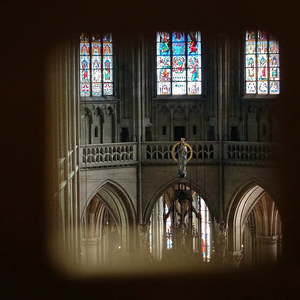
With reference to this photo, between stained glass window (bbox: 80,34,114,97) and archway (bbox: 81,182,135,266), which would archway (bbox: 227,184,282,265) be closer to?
archway (bbox: 81,182,135,266)

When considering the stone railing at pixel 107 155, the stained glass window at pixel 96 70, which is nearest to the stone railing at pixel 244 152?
the stone railing at pixel 107 155

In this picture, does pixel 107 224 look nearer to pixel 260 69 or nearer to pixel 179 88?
pixel 179 88

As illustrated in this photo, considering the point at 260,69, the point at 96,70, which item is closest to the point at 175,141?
the point at 96,70

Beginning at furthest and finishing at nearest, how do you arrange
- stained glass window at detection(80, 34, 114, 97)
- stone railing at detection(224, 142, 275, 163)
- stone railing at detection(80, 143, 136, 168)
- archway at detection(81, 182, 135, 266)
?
1. stained glass window at detection(80, 34, 114, 97)
2. archway at detection(81, 182, 135, 266)
3. stone railing at detection(224, 142, 275, 163)
4. stone railing at detection(80, 143, 136, 168)

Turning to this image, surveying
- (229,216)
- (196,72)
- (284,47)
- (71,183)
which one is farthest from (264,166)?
(284,47)

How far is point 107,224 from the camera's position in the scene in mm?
29031

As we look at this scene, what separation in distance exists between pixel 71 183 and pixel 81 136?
4.73 metres

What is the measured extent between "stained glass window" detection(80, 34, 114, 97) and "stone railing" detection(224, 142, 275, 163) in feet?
11.9

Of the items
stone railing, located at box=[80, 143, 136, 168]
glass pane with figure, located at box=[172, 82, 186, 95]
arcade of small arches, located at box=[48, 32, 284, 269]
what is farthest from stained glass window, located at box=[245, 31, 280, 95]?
stone railing, located at box=[80, 143, 136, 168]

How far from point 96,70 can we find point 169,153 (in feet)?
10.1

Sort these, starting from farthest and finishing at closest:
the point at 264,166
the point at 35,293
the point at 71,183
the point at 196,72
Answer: the point at 196,72 → the point at 264,166 → the point at 71,183 → the point at 35,293

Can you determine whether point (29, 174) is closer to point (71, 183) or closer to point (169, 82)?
point (71, 183)

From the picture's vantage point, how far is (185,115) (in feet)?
83.8

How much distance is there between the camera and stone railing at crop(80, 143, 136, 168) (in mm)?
23359
